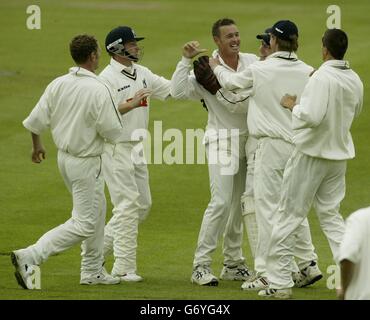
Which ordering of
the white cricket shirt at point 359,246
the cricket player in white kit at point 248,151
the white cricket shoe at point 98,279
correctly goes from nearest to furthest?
the white cricket shirt at point 359,246, the white cricket shoe at point 98,279, the cricket player in white kit at point 248,151

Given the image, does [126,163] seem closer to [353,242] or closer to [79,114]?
[79,114]

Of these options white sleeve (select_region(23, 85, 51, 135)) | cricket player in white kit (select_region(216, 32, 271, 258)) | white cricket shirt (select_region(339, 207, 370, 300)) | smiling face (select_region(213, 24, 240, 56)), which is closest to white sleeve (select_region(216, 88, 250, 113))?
cricket player in white kit (select_region(216, 32, 271, 258))

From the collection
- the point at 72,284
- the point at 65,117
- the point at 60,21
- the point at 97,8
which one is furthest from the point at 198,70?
the point at 97,8

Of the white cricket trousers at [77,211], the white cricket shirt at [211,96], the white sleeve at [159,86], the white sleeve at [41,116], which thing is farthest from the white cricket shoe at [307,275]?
the white sleeve at [41,116]

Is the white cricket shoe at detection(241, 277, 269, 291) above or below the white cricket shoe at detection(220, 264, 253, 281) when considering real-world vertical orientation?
above

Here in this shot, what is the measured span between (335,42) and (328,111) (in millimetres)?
569

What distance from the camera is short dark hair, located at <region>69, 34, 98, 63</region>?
38.3ft

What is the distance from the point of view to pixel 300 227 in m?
12.1

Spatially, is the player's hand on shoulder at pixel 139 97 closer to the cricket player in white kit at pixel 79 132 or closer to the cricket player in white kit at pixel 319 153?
the cricket player in white kit at pixel 79 132

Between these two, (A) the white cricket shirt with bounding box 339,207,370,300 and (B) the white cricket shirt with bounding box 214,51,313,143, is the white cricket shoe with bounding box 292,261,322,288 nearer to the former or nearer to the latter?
(B) the white cricket shirt with bounding box 214,51,313,143

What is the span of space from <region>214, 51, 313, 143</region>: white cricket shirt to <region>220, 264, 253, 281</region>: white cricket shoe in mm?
1548

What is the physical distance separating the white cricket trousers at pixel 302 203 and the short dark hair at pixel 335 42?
88cm

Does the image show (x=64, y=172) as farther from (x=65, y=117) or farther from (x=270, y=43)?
(x=270, y=43)

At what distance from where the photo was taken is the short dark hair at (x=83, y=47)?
11.7 metres
